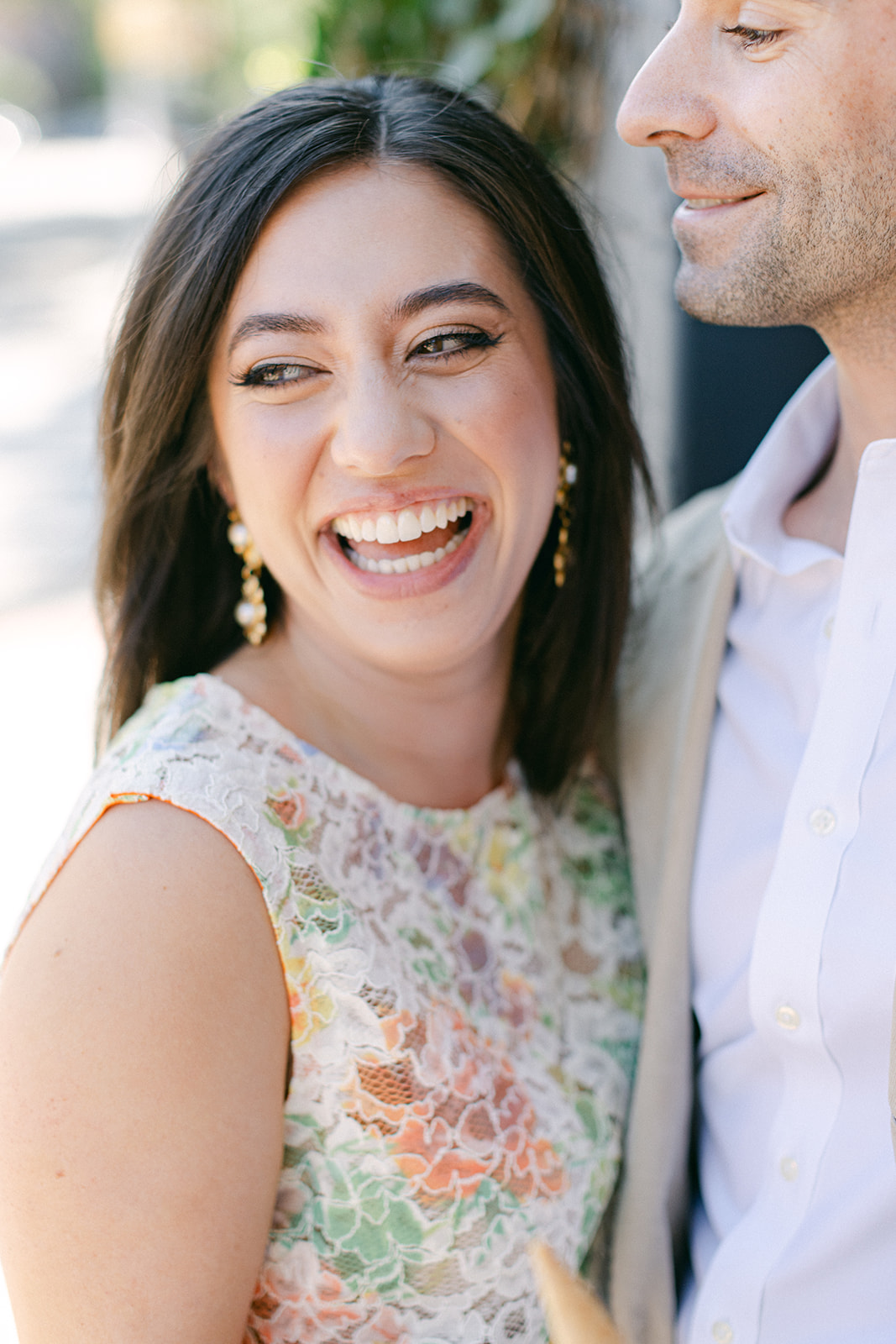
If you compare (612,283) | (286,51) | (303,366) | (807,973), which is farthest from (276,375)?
(286,51)

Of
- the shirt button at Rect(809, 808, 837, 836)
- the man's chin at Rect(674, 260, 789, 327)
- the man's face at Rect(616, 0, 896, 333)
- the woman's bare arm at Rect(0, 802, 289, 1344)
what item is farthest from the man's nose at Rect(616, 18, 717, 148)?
the woman's bare arm at Rect(0, 802, 289, 1344)

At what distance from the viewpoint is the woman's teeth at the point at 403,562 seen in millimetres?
1539

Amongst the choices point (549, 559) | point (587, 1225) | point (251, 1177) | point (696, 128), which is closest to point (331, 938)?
point (251, 1177)

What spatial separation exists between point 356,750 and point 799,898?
64 cm

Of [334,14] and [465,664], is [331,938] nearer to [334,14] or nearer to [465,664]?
[465,664]

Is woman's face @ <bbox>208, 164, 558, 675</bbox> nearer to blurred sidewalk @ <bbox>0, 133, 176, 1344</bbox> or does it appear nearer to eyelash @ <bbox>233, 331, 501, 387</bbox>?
eyelash @ <bbox>233, 331, 501, 387</bbox>

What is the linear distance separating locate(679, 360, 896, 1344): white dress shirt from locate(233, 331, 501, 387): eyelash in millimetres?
534

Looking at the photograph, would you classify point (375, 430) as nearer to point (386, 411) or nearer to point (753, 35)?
point (386, 411)

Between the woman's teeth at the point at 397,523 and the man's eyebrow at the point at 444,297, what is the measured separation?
0.24 m

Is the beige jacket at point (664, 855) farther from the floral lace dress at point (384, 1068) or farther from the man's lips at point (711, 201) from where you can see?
the man's lips at point (711, 201)

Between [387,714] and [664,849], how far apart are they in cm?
46

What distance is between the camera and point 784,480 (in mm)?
1785

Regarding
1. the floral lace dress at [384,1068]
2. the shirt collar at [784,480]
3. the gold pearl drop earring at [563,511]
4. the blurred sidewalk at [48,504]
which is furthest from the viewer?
the blurred sidewalk at [48,504]

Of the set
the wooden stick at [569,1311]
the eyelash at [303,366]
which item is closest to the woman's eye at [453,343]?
the eyelash at [303,366]
